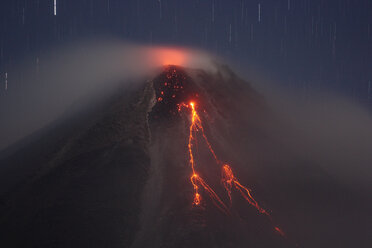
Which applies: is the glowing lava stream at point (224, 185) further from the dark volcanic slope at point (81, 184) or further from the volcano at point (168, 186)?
the dark volcanic slope at point (81, 184)

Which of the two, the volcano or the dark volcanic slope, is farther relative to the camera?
the volcano

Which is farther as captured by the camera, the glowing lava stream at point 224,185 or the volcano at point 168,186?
the glowing lava stream at point 224,185

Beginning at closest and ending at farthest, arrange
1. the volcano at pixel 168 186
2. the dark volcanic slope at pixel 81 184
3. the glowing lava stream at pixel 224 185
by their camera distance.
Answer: the dark volcanic slope at pixel 81 184 → the volcano at pixel 168 186 → the glowing lava stream at pixel 224 185

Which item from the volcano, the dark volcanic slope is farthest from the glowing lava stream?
the dark volcanic slope

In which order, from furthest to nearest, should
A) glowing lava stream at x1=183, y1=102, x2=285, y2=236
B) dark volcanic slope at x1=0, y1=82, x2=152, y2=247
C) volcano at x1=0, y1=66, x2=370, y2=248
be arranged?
glowing lava stream at x1=183, y1=102, x2=285, y2=236 < volcano at x1=0, y1=66, x2=370, y2=248 < dark volcanic slope at x1=0, y1=82, x2=152, y2=247

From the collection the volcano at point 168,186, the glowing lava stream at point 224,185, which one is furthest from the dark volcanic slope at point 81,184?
the glowing lava stream at point 224,185

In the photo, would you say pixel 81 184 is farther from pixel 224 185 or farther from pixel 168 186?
pixel 224 185

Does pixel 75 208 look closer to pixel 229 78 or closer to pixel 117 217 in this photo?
pixel 117 217

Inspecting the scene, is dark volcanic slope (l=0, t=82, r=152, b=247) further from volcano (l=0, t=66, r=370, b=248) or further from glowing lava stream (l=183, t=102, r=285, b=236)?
glowing lava stream (l=183, t=102, r=285, b=236)

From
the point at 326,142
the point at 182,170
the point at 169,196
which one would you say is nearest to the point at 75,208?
the point at 169,196
